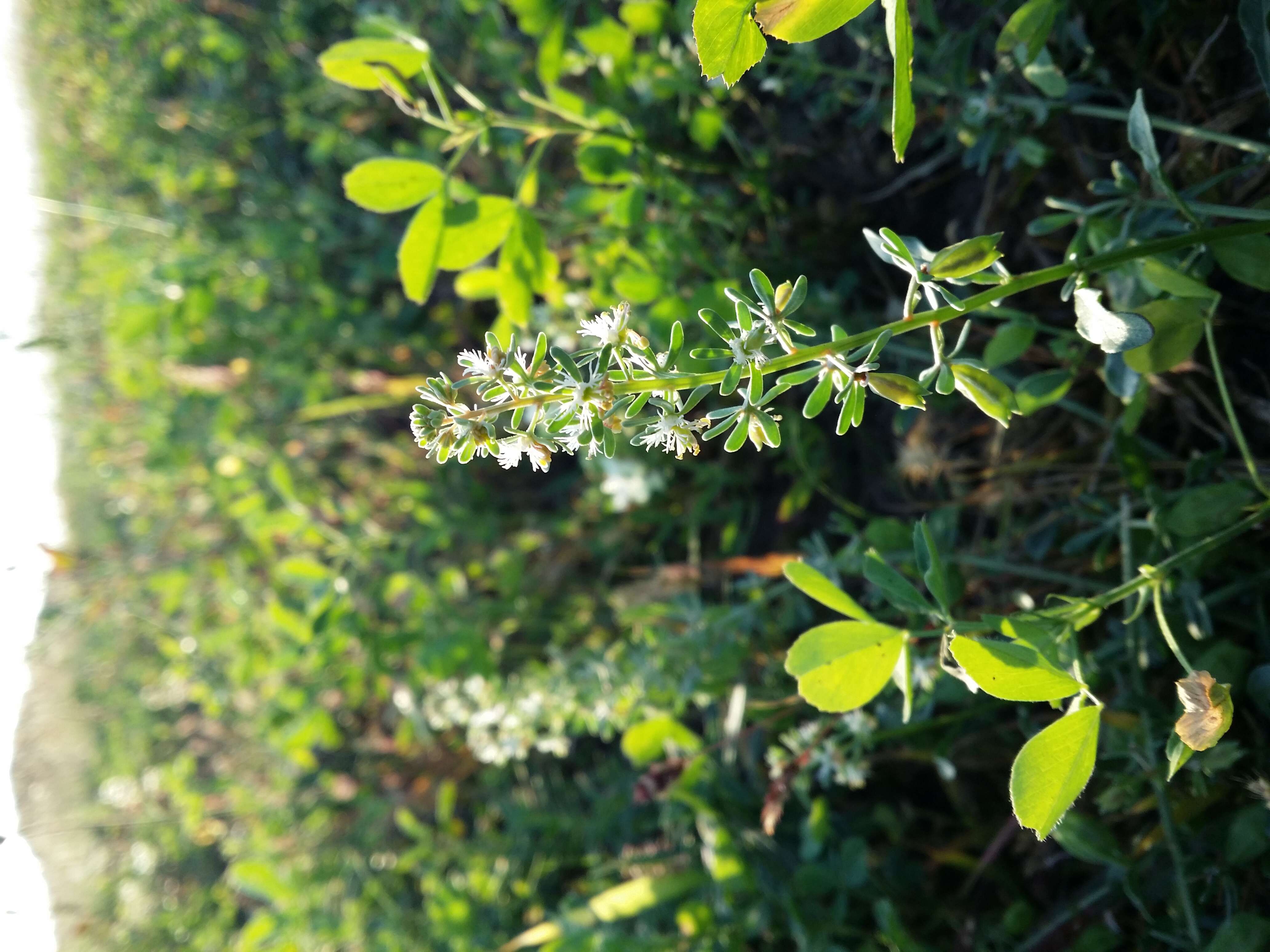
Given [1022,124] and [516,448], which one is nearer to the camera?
[516,448]

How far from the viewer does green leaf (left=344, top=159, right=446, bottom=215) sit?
3.85ft

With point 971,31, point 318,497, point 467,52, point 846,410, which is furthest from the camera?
point 318,497

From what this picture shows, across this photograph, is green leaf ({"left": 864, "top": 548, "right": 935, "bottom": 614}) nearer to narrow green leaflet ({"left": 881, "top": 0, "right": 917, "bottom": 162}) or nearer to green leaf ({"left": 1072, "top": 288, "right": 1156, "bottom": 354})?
green leaf ({"left": 1072, "top": 288, "right": 1156, "bottom": 354})

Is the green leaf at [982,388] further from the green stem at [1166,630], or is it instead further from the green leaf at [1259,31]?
the green leaf at [1259,31]

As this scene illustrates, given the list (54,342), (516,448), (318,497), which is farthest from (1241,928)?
(54,342)

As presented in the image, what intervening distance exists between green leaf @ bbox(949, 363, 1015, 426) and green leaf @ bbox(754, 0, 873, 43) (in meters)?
0.29

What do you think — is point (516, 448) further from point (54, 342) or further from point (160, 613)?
point (160, 613)

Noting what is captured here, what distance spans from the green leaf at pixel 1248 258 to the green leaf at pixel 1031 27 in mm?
328

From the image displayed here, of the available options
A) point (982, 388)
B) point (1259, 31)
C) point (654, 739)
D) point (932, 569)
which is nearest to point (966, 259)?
point (982, 388)

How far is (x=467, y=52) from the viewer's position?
2430mm

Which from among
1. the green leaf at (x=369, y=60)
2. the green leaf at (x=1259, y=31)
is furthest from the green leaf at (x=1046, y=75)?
the green leaf at (x=369, y=60)

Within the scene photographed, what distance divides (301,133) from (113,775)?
9.28 ft

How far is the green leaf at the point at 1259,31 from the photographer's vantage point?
0.81 metres

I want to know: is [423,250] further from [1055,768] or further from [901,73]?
[1055,768]
